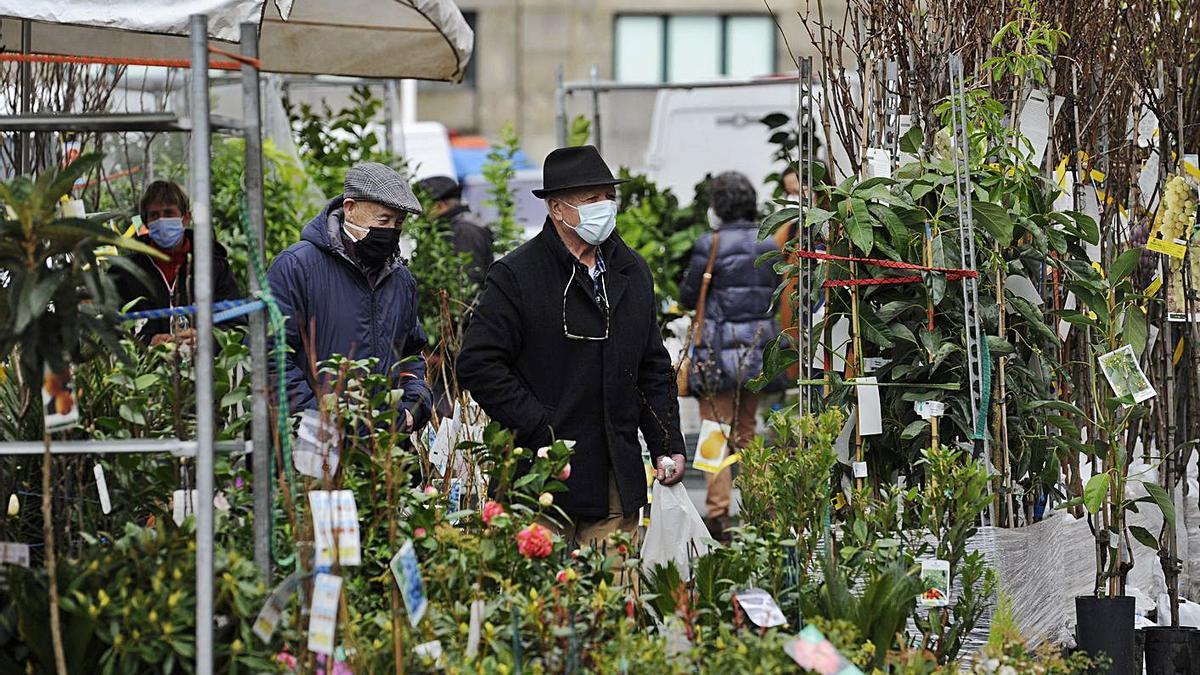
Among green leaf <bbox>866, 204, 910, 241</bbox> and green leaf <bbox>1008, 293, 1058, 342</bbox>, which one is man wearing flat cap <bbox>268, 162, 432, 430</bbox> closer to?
green leaf <bbox>866, 204, 910, 241</bbox>

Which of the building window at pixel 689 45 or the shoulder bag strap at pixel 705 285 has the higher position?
the building window at pixel 689 45

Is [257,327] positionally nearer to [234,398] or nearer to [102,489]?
[234,398]

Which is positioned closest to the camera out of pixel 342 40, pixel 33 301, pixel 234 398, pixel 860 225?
pixel 33 301

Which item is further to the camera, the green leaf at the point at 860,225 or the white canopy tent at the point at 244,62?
the green leaf at the point at 860,225

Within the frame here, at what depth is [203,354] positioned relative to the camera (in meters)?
3.20

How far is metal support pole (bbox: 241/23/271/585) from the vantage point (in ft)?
10.9

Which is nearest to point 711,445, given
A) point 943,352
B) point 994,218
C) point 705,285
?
point 705,285

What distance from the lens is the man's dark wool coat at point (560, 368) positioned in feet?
14.8

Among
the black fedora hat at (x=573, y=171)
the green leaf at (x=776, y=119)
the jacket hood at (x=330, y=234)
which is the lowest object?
the jacket hood at (x=330, y=234)

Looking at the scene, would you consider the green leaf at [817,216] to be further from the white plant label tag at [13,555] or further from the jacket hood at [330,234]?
the white plant label tag at [13,555]

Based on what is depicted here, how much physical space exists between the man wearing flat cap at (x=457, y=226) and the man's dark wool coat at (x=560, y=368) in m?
3.88

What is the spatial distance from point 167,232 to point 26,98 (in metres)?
0.82

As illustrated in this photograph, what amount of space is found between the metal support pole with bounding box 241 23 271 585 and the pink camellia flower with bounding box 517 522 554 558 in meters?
0.56

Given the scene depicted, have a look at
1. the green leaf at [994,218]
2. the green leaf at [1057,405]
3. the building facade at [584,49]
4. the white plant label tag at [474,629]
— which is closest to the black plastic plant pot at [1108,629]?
the green leaf at [1057,405]
